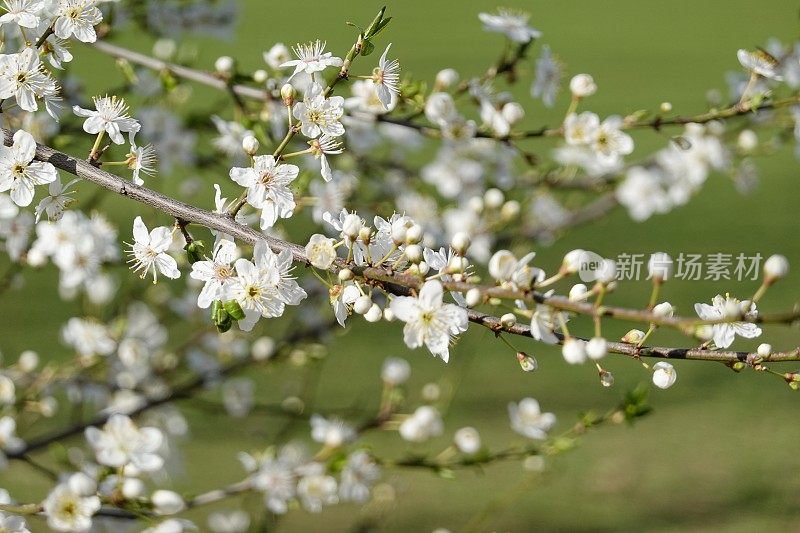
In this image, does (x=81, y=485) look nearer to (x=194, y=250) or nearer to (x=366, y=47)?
(x=194, y=250)

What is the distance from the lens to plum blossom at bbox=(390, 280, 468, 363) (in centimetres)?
116

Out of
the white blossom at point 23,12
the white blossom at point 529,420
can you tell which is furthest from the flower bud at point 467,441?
the white blossom at point 23,12

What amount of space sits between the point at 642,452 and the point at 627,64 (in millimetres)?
7988

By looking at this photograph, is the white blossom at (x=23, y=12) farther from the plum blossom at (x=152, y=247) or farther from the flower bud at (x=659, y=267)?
the flower bud at (x=659, y=267)

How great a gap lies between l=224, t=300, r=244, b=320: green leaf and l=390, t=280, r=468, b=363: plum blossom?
0.69ft

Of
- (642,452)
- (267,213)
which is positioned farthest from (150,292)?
(642,452)

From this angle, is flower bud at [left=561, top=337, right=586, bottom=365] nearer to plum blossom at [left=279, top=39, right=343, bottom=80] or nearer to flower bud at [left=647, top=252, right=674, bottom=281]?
flower bud at [left=647, top=252, right=674, bottom=281]

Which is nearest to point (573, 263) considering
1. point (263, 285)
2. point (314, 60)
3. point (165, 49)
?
point (263, 285)

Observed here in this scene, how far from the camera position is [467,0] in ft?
43.2

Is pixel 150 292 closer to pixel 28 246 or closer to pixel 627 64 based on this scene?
pixel 28 246

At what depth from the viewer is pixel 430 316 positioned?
1.20m

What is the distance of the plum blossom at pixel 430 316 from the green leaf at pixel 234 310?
210 mm

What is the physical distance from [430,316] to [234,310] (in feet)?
0.87

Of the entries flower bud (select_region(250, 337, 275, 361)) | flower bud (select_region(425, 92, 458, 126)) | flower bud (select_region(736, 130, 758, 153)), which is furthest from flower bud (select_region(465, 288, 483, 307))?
flower bud (select_region(736, 130, 758, 153))
